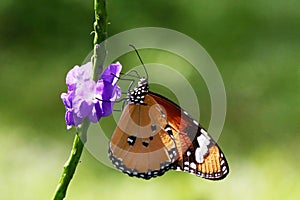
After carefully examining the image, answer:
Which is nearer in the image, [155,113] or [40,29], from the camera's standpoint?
[155,113]

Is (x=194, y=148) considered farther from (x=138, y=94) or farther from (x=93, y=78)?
(x=93, y=78)

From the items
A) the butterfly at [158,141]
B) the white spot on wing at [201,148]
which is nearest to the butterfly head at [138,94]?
the butterfly at [158,141]

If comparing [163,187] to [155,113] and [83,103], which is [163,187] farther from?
[83,103]

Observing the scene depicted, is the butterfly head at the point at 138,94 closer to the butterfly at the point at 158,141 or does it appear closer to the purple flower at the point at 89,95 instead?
the butterfly at the point at 158,141

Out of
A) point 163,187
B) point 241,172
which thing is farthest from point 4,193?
point 241,172

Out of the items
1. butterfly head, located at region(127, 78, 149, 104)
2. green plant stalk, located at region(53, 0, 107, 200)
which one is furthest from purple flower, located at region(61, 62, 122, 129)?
butterfly head, located at region(127, 78, 149, 104)

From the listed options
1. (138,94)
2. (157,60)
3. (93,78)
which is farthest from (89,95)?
(157,60)

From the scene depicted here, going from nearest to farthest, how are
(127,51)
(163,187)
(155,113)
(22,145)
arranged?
(155,113) < (163,187) < (22,145) < (127,51)
